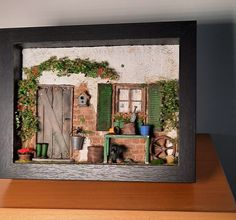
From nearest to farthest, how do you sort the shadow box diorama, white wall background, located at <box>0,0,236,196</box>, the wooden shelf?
1. the wooden shelf
2. the shadow box diorama
3. white wall background, located at <box>0,0,236,196</box>

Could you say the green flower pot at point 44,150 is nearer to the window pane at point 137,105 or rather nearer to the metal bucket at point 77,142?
the metal bucket at point 77,142

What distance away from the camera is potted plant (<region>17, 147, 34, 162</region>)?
74 centimetres

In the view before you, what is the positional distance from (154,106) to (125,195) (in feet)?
0.61

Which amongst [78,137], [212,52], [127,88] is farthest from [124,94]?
[212,52]

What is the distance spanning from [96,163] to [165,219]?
0.67ft

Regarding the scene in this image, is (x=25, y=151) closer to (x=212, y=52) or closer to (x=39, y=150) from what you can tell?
(x=39, y=150)

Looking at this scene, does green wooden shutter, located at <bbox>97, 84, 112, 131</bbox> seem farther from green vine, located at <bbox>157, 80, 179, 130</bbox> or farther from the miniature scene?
green vine, located at <bbox>157, 80, 179, 130</bbox>

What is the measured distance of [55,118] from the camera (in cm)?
75

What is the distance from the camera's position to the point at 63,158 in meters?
0.74

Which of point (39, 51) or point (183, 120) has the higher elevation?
point (39, 51)
